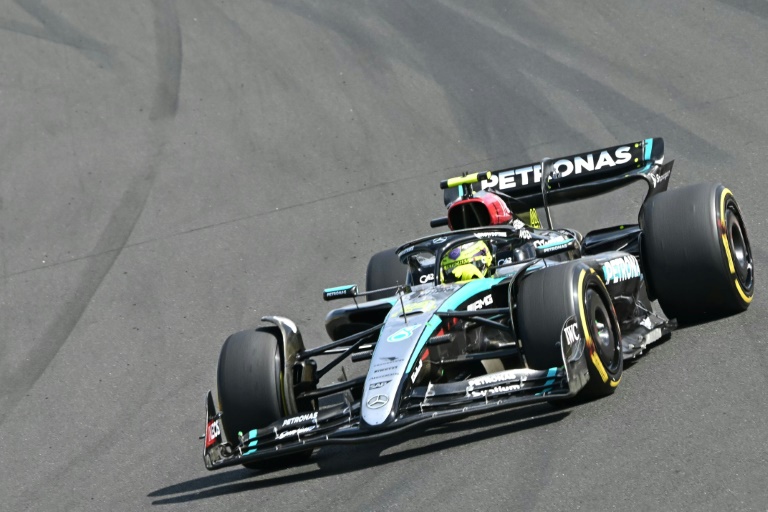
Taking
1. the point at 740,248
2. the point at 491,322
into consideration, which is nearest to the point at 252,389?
the point at 491,322

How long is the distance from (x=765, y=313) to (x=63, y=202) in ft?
28.5

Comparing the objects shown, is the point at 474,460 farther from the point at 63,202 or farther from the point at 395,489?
the point at 63,202

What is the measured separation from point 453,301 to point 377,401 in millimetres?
1219

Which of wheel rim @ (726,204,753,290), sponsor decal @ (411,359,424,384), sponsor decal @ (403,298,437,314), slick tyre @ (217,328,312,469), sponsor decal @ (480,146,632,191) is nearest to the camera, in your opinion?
sponsor decal @ (411,359,424,384)

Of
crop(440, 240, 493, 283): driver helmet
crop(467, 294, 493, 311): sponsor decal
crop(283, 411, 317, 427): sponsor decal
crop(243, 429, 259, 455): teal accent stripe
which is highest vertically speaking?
crop(440, 240, 493, 283): driver helmet

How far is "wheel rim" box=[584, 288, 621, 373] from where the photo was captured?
302 inches

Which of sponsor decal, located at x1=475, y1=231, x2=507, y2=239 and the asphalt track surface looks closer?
the asphalt track surface

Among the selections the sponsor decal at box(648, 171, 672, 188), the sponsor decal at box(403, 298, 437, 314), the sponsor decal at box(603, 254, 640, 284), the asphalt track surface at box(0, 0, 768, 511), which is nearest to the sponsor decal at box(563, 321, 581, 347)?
the asphalt track surface at box(0, 0, 768, 511)

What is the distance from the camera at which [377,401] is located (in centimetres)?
728

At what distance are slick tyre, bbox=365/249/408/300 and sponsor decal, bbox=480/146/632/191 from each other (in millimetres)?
1082

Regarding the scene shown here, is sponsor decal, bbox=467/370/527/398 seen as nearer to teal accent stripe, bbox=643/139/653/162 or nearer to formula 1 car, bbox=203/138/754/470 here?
formula 1 car, bbox=203/138/754/470

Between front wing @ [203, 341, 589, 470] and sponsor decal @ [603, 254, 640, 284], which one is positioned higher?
sponsor decal @ [603, 254, 640, 284]

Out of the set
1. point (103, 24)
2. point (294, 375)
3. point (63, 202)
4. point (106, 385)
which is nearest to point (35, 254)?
point (63, 202)

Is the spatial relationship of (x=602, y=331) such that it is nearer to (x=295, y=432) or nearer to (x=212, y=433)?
(x=295, y=432)
